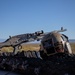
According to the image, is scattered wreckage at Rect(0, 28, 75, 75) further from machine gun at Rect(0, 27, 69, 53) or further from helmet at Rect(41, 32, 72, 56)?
machine gun at Rect(0, 27, 69, 53)

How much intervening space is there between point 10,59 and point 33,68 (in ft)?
13.2

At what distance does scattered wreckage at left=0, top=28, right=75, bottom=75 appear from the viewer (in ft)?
47.2

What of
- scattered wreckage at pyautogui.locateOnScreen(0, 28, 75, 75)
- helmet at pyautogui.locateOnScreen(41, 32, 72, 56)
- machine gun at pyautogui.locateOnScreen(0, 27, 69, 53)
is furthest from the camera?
machine gun at pyautogui.locateOnScreen(0, 27, 69, 53)

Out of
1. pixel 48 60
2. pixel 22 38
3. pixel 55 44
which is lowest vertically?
pixel 22 38

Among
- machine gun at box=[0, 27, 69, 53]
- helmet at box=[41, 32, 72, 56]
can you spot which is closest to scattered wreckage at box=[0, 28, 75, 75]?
helmet at box=[41, 32, 72, 56]

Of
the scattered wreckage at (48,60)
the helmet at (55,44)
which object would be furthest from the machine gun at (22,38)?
the helmet at (55,44)

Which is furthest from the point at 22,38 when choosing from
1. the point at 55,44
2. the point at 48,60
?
the point at 48,60

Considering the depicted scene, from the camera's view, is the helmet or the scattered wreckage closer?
the scattered wreckage

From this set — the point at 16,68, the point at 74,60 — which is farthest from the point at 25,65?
the point at 74,60

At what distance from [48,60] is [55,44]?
10.0ft

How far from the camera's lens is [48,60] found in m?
16.6

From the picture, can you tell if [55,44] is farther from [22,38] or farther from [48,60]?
[22,38]

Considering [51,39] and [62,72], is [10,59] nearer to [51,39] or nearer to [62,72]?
[51,39]

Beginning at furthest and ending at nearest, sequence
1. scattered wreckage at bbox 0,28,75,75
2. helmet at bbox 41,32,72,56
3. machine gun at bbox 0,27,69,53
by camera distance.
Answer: machine gun at bbox 0,27,69,53 → helmet at bbox 41,32,72,56 → scattered wreckage at bbox 0,28,75,75
